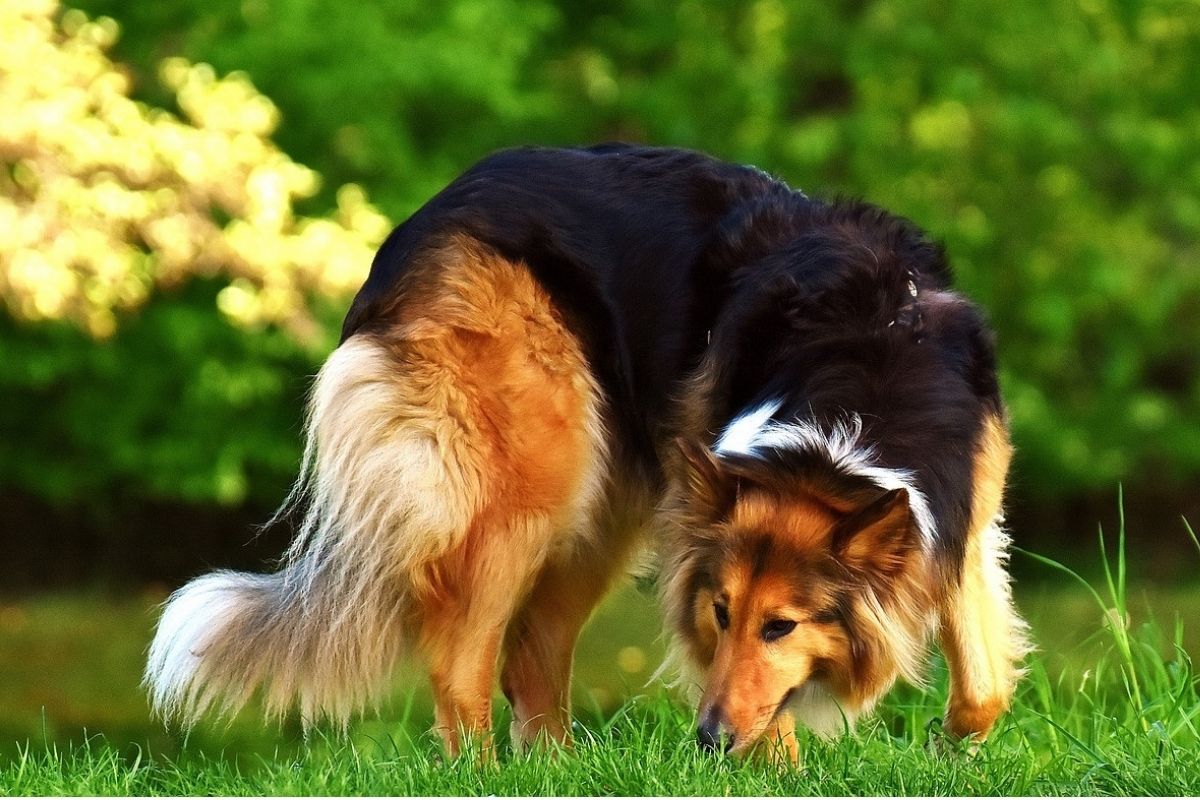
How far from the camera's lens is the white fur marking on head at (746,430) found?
4.46 meters

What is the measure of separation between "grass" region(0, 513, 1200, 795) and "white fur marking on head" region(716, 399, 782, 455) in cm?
84

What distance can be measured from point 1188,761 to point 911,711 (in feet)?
4.90

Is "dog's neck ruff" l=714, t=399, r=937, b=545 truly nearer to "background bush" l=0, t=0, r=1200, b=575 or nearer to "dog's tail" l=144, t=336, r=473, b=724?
"dog's tail" l=144, t=336, r=473, b=724

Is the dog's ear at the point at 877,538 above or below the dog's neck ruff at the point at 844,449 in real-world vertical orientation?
below

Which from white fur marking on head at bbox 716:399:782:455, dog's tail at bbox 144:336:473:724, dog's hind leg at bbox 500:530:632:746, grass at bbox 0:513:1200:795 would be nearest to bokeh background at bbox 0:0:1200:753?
dog's hind leg at bbox 500:530:632:746

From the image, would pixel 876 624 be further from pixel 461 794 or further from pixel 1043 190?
pixel 1043 190

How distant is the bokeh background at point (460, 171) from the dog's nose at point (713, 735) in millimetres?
5243

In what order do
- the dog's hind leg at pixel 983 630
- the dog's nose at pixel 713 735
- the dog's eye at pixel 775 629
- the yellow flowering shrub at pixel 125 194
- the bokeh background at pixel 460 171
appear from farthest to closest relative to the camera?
the bokeh background at pixel 460 171 → the yellow flowering shrub at pixel 125 194 → the dog's hind leg at pixel 983 630 → the dog's eye at pixel 775 629 → the dog's nose at pixel 713 735

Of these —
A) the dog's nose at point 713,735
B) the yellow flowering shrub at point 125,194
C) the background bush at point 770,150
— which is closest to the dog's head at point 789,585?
the dog's nose at point 713,735

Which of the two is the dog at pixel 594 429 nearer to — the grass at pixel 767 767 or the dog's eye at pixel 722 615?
the dog's eye at pixel 722 615

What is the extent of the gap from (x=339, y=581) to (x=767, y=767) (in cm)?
152

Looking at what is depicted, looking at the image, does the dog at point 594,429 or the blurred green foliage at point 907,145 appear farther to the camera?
Result: the blurred green foliage at point 907,145

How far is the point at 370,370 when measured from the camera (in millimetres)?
4859

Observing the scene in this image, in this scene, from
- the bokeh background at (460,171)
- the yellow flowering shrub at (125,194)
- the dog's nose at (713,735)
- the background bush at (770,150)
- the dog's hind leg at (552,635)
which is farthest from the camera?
the background bush at (770,150)
